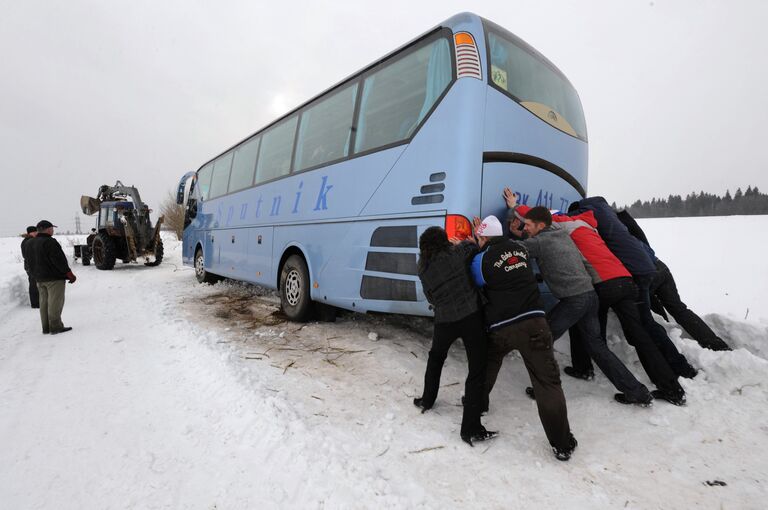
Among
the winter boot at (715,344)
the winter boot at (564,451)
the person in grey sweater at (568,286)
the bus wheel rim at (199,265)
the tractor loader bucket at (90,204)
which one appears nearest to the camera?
the winter boot at (564,451)

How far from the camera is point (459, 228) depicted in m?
3.07

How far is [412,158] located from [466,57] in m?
1.00

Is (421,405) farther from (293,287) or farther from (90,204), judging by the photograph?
(90,204)

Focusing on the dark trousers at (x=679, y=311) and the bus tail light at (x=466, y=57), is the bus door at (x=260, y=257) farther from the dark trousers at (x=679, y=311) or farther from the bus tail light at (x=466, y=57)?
the dark trousers at (x=679, y=311)

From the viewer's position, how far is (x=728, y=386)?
9.63ft

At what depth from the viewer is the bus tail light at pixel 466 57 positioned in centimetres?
319

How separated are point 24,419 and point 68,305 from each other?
19.3 ft

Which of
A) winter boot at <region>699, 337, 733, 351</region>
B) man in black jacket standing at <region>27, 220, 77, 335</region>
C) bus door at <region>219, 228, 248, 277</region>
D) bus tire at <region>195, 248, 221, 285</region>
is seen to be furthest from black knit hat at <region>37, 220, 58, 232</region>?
winter boot at <region>699, 337, 733, 351</region>

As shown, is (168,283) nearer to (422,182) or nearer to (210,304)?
(210,304)

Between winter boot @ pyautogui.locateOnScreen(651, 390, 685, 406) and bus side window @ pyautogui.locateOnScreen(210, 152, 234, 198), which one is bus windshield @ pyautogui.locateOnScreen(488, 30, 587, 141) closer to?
winter boot @ pyautogui.locateOnScreen(651, 390, 685, 406)

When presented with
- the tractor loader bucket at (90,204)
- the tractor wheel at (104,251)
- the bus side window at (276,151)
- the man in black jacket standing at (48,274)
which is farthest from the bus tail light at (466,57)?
the tractor loader bucket at (90,204)

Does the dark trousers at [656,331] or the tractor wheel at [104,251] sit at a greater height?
the dark trousers at [656,331]

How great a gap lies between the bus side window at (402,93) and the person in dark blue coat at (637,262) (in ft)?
6.20

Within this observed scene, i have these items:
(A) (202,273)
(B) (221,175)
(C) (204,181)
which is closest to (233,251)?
(B) (221,175)
